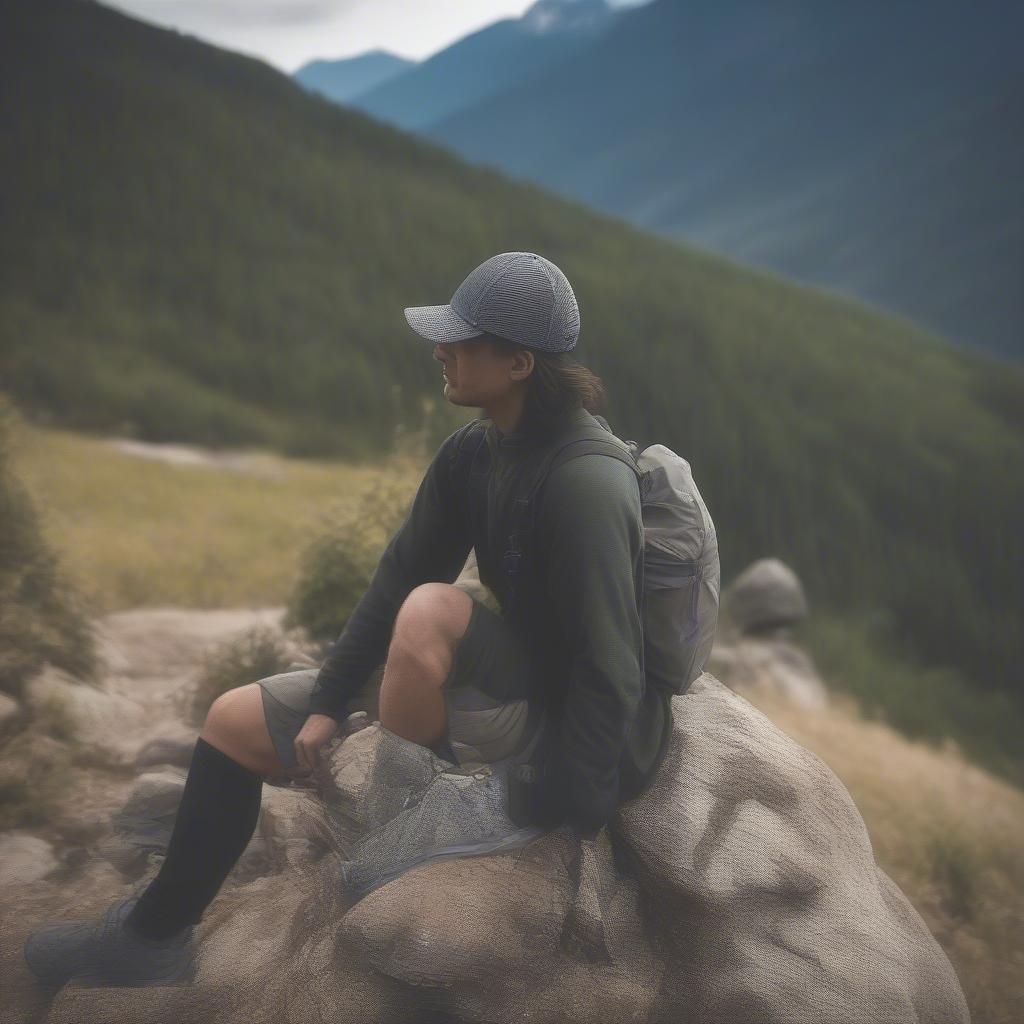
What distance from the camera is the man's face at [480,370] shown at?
259 centimetres

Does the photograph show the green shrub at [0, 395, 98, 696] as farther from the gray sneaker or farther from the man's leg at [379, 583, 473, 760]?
the man's leg at [379, 583, 473, 760]

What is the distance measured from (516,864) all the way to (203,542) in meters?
5.92

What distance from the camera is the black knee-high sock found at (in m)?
2.68

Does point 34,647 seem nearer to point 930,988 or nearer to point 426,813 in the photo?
point 426,813

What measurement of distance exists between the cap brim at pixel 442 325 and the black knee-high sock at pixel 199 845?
1230mm

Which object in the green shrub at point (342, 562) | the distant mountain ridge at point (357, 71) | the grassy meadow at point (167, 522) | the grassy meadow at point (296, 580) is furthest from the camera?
the distant mountain ridge at point (357, 71)

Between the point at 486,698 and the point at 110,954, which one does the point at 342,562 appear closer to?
the point at 110,954

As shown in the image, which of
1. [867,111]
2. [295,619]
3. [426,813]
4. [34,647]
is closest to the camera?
[426,813]

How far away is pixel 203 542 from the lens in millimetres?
8125

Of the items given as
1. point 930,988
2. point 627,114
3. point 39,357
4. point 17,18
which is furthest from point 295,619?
point 627,114

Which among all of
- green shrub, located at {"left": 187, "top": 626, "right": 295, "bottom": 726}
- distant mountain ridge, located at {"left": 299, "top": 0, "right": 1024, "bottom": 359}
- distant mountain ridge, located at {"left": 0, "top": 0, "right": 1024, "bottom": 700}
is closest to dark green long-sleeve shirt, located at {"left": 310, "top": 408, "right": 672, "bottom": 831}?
green shrub, located at {"left": 187, "top": 626, "right": 295, "bottom": 726}

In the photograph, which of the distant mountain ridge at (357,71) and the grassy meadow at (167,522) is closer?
the grassy meadow at (167,522)

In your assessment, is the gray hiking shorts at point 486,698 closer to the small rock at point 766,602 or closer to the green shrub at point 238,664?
the green shrub at point 238,664

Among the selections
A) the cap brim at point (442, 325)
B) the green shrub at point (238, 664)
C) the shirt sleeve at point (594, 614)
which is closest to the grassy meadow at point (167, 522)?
the green shrub at point (238, 664)
